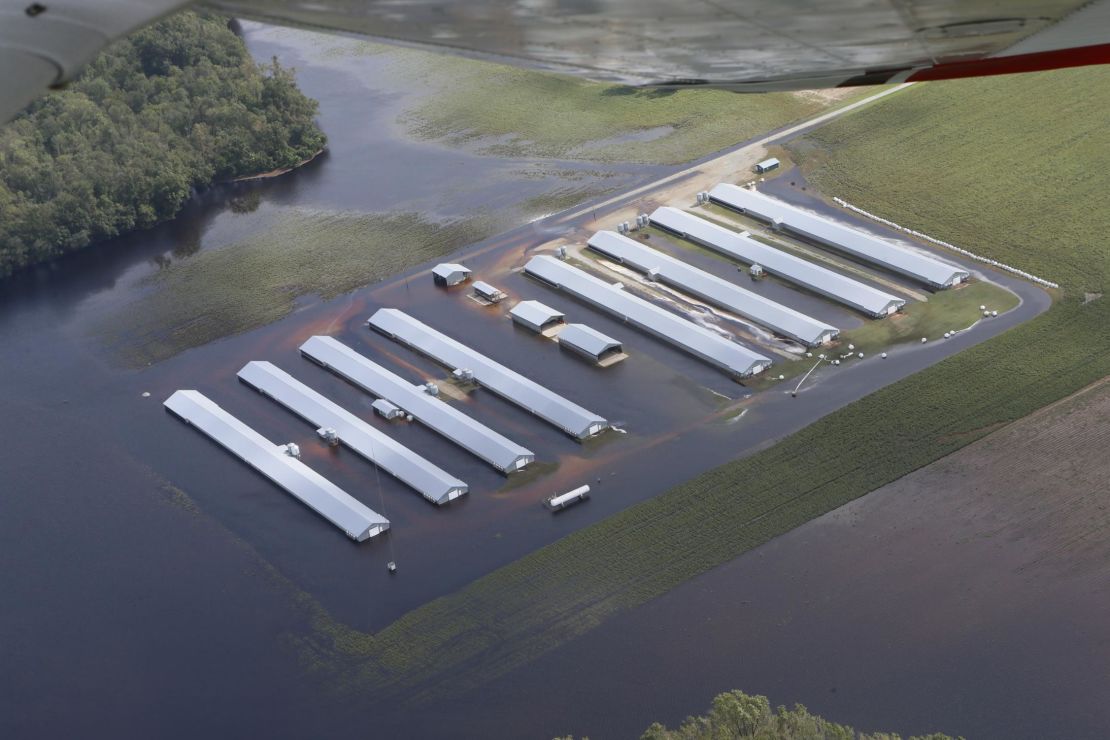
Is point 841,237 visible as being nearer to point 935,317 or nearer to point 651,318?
point 935,317

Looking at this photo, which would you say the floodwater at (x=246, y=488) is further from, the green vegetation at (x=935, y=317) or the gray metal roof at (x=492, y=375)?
the green vegetation at (x=935, y=317)

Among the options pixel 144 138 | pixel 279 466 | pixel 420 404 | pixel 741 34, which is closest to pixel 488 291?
pixel 420 404

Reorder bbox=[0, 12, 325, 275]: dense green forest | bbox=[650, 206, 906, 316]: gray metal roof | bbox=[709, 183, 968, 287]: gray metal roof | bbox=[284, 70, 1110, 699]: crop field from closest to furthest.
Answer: bbox=[284, 70, 1110, 699]: crop field, bbox=[650, 206, 906, 316]: gray metal roof, bbox=[709, 183, 968, 287]: gray metal roof, bbox=[0, 12, 325, 275]: dense green forest

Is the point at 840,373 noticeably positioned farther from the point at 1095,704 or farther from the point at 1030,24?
the point at 1030,24

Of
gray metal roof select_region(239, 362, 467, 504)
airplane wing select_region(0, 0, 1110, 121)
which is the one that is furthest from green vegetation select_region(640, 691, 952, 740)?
airplane wing select_region(0, 0, 1110, 121)

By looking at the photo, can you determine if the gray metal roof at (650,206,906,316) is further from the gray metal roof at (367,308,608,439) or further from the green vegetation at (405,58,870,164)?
the gray metal roof at (367,308,608,439)

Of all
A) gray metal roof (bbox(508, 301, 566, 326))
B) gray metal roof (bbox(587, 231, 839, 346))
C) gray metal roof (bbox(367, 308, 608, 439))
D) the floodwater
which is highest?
gray metal roof (bbox(587, 231, 839, 346))

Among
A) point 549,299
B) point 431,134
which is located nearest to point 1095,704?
point 549,299

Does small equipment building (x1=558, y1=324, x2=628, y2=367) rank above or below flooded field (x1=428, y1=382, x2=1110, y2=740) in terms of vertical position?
above
